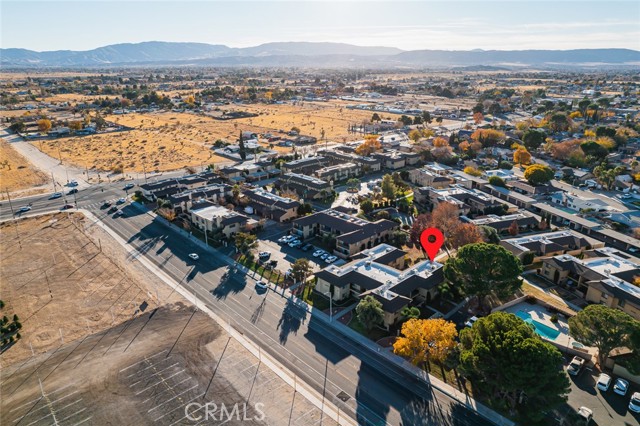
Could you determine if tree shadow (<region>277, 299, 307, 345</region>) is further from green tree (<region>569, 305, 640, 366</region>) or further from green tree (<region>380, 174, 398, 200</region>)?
green tree (<region>380, 174, 398, 200</region>)

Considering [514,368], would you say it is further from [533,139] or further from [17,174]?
[17,174]

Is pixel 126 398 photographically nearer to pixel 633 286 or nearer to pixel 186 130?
pixel 633 286

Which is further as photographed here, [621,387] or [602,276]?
[602,276]

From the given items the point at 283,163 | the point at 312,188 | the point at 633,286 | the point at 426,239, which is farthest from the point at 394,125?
the point at 633,286

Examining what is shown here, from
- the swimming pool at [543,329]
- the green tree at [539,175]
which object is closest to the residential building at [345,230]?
the swimming pool at [543,329]

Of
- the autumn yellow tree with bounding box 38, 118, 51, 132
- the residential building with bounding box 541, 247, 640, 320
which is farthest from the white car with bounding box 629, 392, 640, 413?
the autumn yellow tree with bounding box 38, 118, 51, 132

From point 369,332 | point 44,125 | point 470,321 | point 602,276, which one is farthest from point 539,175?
point 44,125
